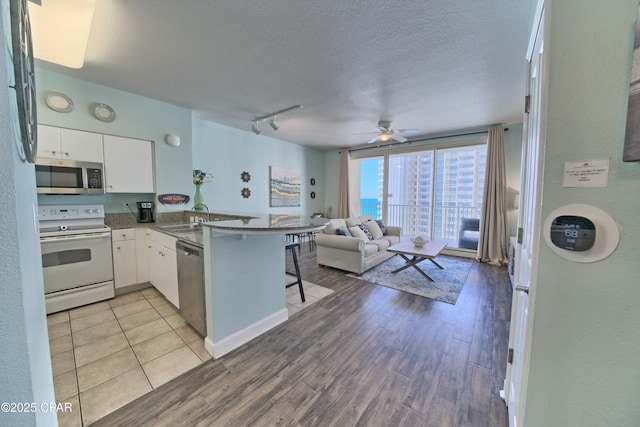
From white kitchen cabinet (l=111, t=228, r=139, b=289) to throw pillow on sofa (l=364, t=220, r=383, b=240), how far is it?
379 cm

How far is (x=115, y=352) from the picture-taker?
1.88 meters

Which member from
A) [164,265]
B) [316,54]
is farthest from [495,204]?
[164,265]

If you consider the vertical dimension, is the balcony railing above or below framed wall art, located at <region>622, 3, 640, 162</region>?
below

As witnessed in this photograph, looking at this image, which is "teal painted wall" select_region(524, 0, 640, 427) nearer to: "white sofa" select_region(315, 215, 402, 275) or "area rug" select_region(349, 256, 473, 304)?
"area rug" select_region(349, 256, 473, 304)

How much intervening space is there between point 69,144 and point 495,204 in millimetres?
6376

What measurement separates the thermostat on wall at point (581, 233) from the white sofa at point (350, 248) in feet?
8.64

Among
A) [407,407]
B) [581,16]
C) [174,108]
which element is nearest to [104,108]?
[174,108]

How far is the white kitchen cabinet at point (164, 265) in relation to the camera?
2317 millimetres

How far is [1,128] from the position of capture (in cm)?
50

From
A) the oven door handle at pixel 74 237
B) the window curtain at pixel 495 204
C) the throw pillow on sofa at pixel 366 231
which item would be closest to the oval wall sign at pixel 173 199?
the oven door handle at pixel 74 237

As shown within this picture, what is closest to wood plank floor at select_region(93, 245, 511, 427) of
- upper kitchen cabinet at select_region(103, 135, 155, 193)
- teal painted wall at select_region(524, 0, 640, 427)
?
teal painted wall at select_region(524, 0, 640, 427)

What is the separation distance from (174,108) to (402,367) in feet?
13.6

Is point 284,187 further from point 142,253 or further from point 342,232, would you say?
point 142,253

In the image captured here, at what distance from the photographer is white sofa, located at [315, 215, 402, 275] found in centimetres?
359
